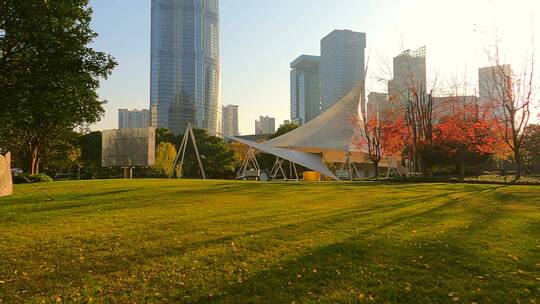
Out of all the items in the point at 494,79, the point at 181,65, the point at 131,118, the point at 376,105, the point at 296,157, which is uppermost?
the point at 181,65

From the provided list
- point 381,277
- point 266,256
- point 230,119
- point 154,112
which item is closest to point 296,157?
point 266,256

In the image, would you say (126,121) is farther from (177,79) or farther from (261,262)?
(261,262)

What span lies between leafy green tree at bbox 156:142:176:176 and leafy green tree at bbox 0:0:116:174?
27.5 m

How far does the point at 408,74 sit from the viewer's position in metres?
27.2

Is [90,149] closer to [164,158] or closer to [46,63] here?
[164,158]

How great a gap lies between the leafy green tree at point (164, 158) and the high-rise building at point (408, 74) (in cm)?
2491

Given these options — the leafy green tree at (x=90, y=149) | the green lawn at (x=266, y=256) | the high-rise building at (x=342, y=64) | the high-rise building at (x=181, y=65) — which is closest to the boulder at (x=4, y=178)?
the green lawn at (x=266, y=256)

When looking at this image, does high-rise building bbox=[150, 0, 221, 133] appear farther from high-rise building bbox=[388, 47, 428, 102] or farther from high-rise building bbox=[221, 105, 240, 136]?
high-rise building bbox=[388, 47, 428, 102]

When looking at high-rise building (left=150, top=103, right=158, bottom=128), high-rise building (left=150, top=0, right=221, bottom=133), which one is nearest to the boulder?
high-rise building (left=150, top=103, right=158, bottom=128)

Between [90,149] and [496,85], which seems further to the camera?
[90,149]

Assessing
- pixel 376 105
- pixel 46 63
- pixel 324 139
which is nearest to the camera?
pixel 46 63

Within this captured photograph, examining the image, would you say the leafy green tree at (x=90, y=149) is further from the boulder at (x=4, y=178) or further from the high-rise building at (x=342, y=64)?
the boulder at (x=4, y=178)

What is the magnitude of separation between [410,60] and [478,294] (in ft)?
84.3

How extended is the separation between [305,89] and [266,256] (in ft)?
Answer: 343
